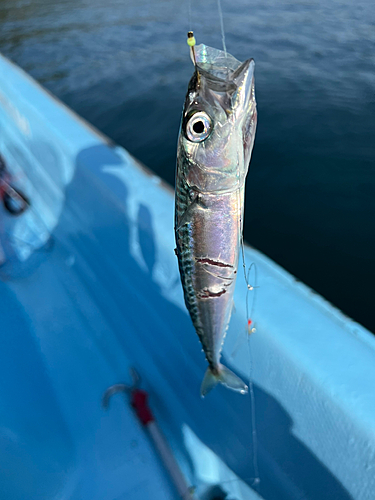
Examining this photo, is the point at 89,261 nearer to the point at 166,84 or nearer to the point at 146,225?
the point at 146,225

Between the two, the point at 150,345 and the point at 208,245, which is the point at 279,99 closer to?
the point at 150,345

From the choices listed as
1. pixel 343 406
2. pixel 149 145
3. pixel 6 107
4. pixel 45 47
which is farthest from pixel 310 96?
pixel 45 47

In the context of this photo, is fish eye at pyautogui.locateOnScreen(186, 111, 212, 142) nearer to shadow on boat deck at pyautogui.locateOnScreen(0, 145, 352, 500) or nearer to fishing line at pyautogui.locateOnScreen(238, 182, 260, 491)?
fishing line at pyautogui.locateOnScreen(238, 182, 260, 491)

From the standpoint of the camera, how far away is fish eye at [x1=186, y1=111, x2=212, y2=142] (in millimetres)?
977

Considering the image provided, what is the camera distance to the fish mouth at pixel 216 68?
93 centimetres

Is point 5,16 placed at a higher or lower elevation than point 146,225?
higher

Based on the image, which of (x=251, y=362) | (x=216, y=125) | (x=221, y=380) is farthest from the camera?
(x=251, y=362)

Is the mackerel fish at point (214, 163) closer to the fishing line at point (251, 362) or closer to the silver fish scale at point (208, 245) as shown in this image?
the silver fish scale at point (208, 245)

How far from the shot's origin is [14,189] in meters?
3.83

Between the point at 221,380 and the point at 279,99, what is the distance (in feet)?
18.2

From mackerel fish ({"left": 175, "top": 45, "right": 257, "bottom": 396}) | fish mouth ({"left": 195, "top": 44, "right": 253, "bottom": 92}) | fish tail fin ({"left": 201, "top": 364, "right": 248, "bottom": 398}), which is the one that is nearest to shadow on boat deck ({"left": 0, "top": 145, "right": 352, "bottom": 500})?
fish tail fin ({"left": 201, "top": 364, "right": 248, "bottom": 398})

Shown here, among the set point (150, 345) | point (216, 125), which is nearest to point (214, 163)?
point (216, 125)

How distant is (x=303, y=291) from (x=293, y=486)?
0.97 metres

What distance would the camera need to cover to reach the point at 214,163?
101 centimetres
